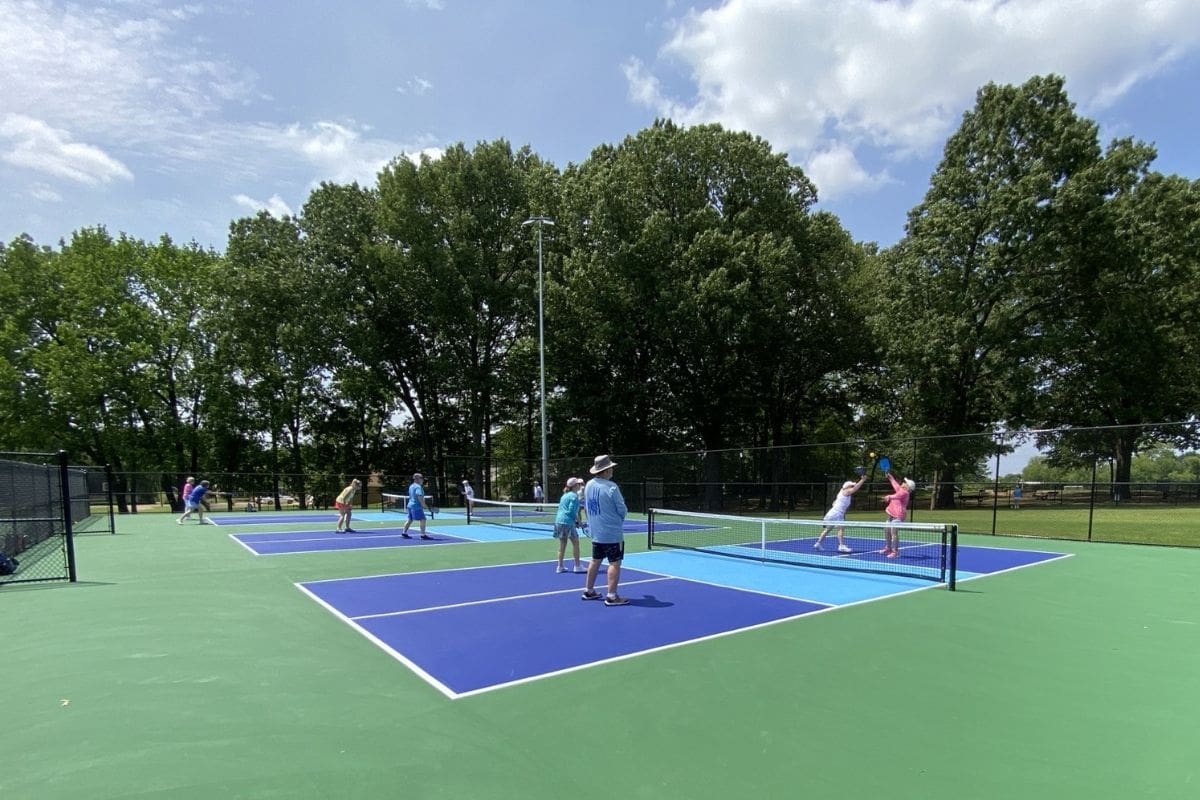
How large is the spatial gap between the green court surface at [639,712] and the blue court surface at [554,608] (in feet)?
0.92

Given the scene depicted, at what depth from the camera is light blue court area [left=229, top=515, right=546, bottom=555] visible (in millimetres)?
14984

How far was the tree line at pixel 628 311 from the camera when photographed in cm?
2962

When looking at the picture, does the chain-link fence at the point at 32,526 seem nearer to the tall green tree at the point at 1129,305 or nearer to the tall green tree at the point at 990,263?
the tall green tree at the point at 990,263

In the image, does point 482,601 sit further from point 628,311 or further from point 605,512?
point 628,311

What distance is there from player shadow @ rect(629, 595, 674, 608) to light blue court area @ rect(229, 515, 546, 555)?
27.0 feet

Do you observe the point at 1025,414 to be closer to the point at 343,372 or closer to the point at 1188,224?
the point at 1188,224

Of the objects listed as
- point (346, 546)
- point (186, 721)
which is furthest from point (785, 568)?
point (346, 546)

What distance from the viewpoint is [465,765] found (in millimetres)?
3852

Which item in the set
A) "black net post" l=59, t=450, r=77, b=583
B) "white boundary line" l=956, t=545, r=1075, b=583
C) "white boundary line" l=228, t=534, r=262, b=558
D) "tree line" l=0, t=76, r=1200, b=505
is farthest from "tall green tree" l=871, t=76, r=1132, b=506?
"black net post" l=59, t=450, r=77, b=583

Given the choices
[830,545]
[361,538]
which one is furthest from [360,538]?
[830,545]

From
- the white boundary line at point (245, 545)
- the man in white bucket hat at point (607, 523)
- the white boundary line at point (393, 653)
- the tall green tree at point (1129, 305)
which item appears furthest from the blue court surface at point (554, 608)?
the tall green tree at point (1129, 305)

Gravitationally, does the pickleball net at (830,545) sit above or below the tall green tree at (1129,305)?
below

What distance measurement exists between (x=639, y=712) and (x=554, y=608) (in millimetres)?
3622

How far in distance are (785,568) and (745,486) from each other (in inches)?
595
